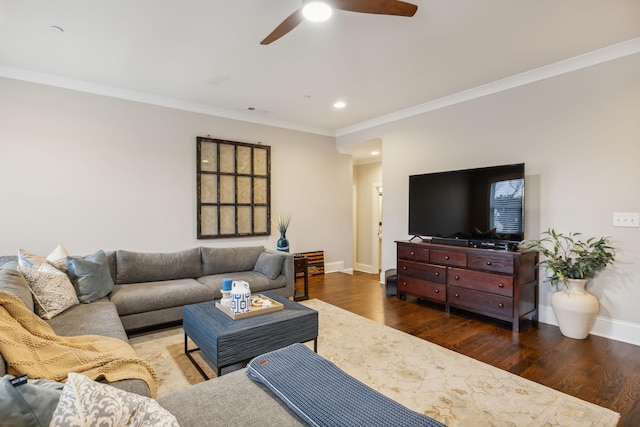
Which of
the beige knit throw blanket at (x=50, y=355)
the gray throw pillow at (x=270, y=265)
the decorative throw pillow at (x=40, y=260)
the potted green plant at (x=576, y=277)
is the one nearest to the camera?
the beige knit throw blanket at (x=50, y=355)

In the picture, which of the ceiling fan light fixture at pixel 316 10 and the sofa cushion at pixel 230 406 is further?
the ceiling fan light fixture at pixel 316 10

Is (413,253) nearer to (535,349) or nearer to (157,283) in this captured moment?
(535,349)

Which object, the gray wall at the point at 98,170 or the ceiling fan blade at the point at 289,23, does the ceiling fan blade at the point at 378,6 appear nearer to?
the ceiling fan blade at the point at 289,23

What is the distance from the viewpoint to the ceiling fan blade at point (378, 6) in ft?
6.49

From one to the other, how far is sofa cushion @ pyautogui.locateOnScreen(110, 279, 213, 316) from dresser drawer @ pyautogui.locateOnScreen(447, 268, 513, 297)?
2.82 meters

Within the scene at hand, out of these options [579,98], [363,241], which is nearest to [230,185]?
[363,241]

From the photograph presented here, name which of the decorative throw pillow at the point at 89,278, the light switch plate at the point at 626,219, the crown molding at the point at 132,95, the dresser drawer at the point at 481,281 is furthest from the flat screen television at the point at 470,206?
the decorative throw pillow at the point at 89,278

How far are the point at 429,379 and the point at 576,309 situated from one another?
5.84 ft

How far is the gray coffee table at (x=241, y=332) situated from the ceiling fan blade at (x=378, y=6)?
2185 millimetres

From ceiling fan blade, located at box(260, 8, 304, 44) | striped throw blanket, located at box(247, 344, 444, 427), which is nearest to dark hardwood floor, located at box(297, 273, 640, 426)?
striped throw blanket, located at box(247, 344, 444, 427)

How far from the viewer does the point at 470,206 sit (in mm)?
3844

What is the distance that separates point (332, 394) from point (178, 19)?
2.89m

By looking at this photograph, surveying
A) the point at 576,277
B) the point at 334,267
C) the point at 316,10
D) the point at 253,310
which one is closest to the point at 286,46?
the point at 316,10

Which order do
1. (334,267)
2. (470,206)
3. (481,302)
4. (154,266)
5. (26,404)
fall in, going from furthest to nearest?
1. (334,267)
2. (470,206)
3. (154,266)
4. (481,302)
5. (26,404)
